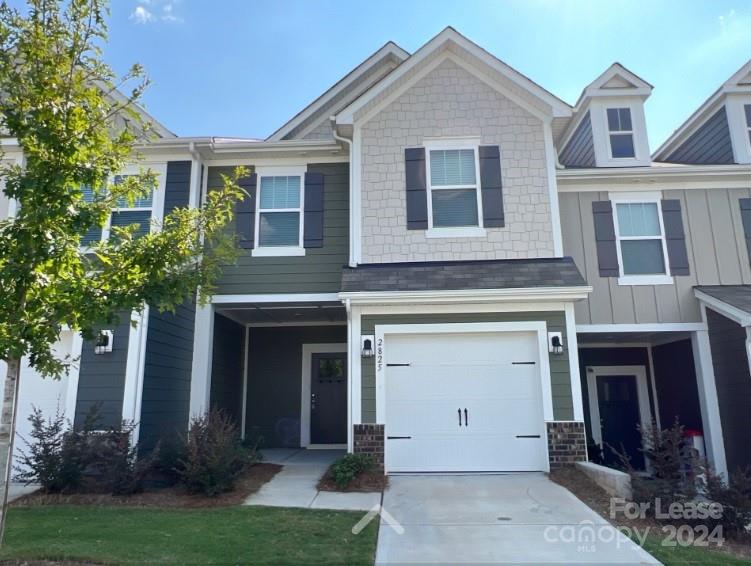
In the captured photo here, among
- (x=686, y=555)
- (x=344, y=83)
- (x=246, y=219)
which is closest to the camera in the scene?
(x=686, y=555)

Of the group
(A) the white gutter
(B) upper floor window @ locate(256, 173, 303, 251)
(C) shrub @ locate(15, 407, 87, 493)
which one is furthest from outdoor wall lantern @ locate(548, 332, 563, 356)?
(C) shrub @ locate(15, 407, 87, 493)

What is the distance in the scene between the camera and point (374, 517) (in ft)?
20.0

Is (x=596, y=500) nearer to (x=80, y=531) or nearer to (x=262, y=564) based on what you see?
(x=262, y=564)

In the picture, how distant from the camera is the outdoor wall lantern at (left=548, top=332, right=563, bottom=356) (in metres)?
8.34

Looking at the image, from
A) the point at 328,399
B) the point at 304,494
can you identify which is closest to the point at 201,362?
the point at 328,399

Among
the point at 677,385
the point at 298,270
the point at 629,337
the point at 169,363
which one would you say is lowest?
the point at 677,385

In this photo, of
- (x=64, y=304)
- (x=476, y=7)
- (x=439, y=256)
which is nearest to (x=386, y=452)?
(x=439, y=256)

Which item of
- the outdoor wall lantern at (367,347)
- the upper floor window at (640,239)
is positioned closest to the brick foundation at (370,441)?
the outdoor wall lantern at (367,347)

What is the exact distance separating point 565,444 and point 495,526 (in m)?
2.80

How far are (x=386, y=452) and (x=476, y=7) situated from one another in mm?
7771

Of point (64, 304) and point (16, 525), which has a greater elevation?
point (64, 304)

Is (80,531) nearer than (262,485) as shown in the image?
Yes

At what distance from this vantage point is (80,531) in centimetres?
547

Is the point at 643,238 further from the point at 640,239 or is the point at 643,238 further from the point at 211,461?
the point at 211,461
